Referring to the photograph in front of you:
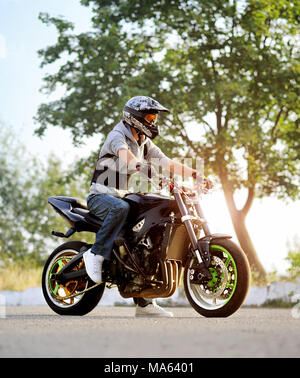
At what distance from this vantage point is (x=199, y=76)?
19.0 m

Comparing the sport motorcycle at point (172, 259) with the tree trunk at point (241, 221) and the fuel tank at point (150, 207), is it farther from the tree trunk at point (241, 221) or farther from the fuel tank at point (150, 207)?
the tree trunk at point (241, 221)

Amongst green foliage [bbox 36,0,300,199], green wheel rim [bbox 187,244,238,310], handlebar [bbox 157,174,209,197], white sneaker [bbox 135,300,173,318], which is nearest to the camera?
green wheel rim [bbox 187,244,238,310]

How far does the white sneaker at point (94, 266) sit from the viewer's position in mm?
6352

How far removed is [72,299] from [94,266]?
0.79 m

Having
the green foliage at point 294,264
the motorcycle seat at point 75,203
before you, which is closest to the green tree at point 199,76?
the green foliage at point 294,264

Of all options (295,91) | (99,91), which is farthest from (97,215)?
(295,91)

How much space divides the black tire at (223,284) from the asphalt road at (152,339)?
1.17 feet

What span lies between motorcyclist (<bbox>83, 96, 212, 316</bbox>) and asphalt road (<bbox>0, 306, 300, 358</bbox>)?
1172 mm

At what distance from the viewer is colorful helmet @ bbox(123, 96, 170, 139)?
6.60 metres

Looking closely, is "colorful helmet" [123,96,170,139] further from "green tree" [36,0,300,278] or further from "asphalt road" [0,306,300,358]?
"green tree" [36,0,300,278]

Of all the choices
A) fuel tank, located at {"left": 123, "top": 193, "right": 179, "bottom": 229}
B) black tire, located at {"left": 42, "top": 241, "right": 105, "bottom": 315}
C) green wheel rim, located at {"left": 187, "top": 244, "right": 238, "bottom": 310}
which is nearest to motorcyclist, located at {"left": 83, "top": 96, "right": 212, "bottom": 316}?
fuel tank, located at {"left": 123, "top": 193, "right": 179, "bottom": 229}
